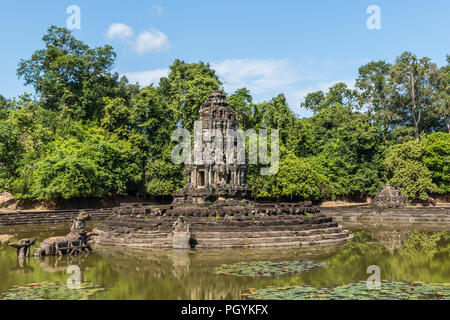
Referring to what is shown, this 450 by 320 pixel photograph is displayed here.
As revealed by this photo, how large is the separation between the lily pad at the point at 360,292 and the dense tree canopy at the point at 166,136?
27.6m

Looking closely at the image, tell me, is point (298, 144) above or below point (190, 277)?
above

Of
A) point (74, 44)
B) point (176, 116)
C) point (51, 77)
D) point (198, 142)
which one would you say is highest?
point (74, 44)

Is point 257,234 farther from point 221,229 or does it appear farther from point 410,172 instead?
point 410,172

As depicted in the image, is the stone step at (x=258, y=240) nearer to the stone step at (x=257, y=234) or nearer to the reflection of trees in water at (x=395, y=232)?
the stone step at (x=257, y=234)

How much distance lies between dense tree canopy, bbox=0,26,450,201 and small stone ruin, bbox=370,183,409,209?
3579 millimetres

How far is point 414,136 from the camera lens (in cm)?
5116

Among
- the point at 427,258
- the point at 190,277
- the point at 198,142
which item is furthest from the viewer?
the point at 198,142

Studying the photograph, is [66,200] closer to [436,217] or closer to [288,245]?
[288,245]

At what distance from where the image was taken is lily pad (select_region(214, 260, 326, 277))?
1283cm

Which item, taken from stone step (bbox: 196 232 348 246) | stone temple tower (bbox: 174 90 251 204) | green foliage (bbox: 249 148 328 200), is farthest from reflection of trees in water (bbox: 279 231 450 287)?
green foliage (bbox: 249 148 328 200)

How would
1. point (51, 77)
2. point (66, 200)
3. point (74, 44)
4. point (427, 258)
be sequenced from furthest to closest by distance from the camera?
1. point (74, 44)
2. point (51, 77)
3. point (66, 200)
4. point (427, 258)

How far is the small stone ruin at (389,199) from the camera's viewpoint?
38.2 metres

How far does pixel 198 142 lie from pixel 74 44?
92.8 feet
